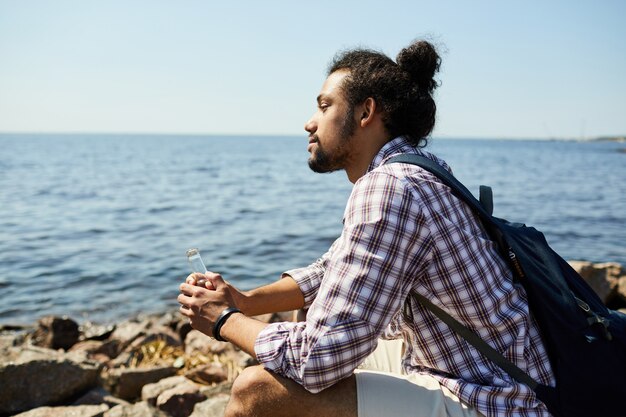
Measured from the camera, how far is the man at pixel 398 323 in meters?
2.19

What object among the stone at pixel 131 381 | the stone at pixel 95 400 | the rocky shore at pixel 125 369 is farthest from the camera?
the stone at pixel 131 381

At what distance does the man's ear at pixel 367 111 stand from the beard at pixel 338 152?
0.04 m

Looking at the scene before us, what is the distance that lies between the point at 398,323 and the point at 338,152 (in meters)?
0.93

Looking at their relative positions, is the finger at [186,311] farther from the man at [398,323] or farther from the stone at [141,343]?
the stone at [141,343]

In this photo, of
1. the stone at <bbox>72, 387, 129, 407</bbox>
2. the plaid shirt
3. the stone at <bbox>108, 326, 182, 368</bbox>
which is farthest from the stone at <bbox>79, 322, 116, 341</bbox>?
the plaid shirt

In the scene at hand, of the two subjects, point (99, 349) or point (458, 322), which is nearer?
point (458, 322)

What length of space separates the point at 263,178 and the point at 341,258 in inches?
1402

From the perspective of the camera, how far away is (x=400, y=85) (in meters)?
2.96

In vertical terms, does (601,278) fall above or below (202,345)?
above

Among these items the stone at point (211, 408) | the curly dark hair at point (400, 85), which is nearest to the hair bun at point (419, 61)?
the curly dark hair at point (400, 85)

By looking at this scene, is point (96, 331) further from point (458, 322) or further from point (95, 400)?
point (458, 322)

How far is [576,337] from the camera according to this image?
7.61 ft

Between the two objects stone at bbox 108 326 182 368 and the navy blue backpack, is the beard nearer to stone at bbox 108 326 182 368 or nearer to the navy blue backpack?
the navy blue backpack

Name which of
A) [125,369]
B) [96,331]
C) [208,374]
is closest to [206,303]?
[208,374]
